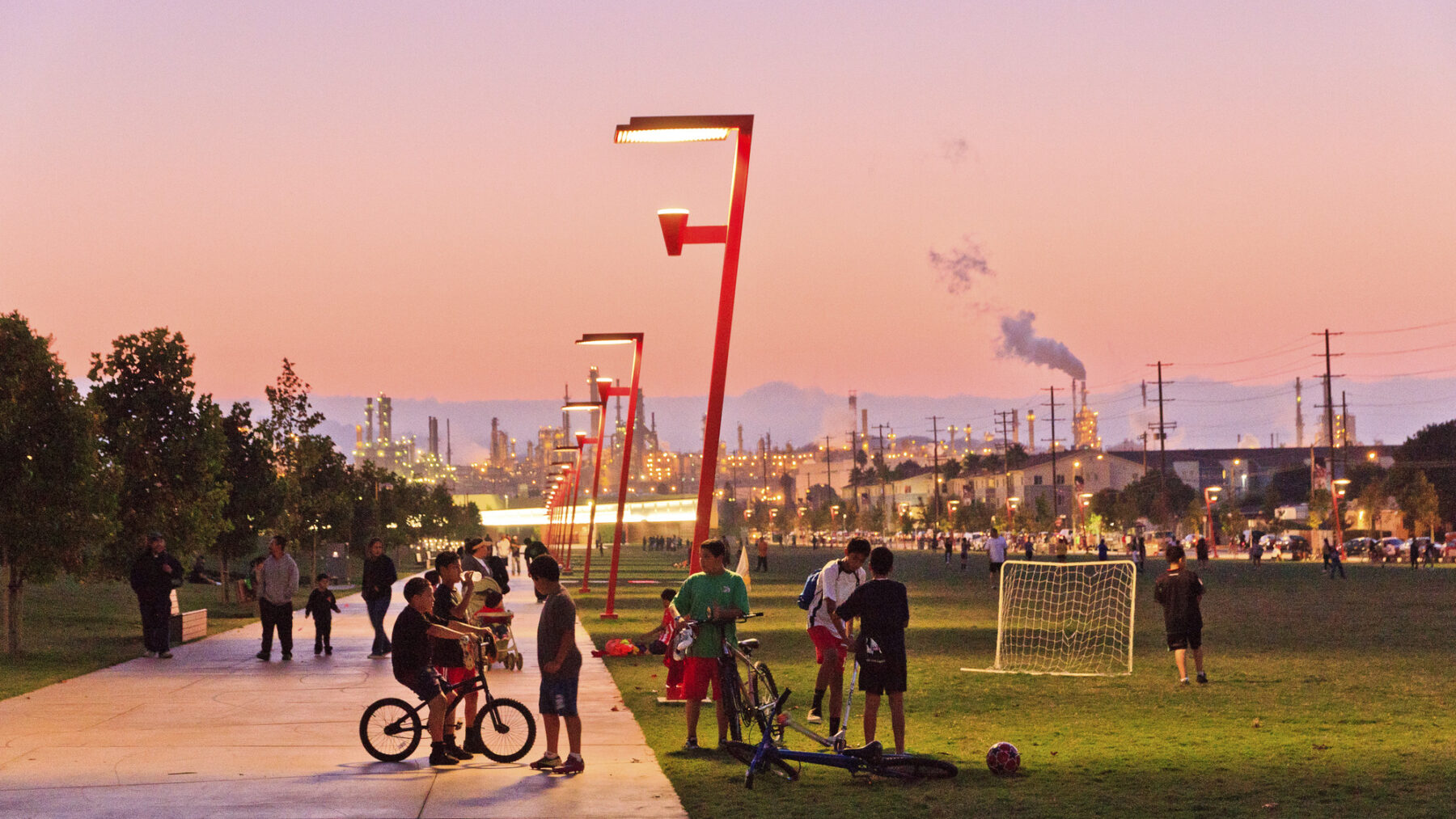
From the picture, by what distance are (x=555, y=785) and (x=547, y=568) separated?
5.04 feet

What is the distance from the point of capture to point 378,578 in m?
22.5

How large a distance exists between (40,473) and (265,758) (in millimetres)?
12297

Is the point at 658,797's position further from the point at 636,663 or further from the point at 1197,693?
the point at 636,663

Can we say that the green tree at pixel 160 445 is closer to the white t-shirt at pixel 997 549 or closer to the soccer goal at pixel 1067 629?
the soccer goal at pixel 1067 629

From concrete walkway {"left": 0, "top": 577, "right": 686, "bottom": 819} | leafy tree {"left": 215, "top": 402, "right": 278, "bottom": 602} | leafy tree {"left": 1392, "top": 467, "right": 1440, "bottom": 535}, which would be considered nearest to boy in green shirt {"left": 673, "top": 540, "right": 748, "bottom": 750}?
concrete walkway {"left": 0, "top": 577, "right": 686, "bottom": 819}

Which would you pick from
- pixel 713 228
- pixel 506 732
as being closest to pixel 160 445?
A: pixel 713 228

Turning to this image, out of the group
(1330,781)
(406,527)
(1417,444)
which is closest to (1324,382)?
(1417,444)

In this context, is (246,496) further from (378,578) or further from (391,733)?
(391,733)

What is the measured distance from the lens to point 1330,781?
11.5m

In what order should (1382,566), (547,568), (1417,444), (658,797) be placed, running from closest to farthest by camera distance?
(658,797) < (547,568) < (1382,566) < (1417,444)

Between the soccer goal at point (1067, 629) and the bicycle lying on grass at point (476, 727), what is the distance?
31.7 feet

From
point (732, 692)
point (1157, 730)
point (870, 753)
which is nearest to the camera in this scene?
point (870, 753)

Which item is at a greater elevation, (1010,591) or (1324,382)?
(1324,382)

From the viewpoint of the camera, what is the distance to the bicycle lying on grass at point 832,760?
11398 mm
